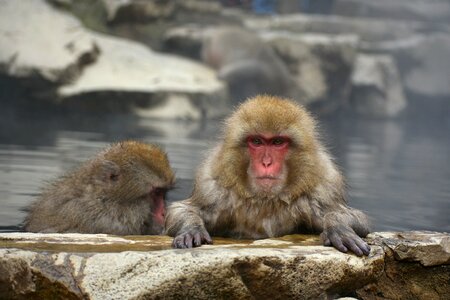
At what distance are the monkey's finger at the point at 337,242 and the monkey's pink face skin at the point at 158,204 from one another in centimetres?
157

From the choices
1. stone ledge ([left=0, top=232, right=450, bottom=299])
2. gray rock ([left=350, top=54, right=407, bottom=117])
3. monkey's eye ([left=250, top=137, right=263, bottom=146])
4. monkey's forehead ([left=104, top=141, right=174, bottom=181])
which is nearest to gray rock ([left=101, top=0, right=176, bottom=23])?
gray rock ([left=350, top=54, right=407, bottom=117])

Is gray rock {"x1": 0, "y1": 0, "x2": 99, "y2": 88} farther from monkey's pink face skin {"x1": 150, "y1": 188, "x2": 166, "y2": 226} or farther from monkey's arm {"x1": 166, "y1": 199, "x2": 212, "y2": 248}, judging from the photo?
monkey's arm {"x1": 166, "y1": 199, "x2": 212, "y2": 248}

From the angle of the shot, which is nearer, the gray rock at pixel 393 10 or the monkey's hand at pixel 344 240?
the monkey's hand at pixel 344 240

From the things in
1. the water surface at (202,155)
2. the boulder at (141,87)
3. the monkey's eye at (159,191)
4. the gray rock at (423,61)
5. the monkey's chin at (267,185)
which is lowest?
the monkey's chin at (267,185)

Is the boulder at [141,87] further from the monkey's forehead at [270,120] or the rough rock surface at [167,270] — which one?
the rough rock surface at [167,270]

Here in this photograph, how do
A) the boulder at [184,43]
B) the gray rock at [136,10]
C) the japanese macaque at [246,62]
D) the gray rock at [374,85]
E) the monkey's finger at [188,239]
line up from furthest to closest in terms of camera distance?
the gray rock at [374,85]
the boulder at [184,43]
the gray rock at [136,10]
the japanese macaque at [246,62]
the monkey's finger at [188,239]

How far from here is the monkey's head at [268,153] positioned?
392 cm

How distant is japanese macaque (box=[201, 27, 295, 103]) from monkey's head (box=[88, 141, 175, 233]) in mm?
11213

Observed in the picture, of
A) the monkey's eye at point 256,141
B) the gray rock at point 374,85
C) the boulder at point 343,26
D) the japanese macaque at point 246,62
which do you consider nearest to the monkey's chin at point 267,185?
the monkey's eye at point 256,141

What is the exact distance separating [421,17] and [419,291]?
19193mm

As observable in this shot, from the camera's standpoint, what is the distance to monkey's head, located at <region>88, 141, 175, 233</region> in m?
5.00

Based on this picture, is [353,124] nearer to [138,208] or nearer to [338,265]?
[138,208]

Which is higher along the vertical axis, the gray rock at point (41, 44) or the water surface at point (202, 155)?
the gray rock at point (41, 44)

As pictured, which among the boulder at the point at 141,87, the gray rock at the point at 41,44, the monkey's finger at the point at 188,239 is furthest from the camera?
the boulder at the point at 141,87
